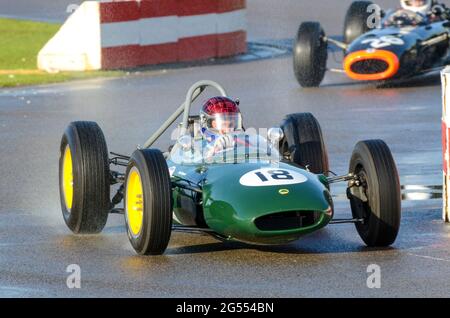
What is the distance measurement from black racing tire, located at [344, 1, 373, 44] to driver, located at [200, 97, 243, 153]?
39.5 ft

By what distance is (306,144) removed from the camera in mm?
11312

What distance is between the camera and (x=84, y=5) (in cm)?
2311

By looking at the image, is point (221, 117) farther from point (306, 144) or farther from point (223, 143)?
point (306, 144)

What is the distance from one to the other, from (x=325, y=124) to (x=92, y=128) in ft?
24.2

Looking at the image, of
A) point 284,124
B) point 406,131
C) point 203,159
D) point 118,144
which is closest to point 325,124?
point 406,131

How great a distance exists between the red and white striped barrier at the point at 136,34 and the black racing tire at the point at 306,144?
471 inches

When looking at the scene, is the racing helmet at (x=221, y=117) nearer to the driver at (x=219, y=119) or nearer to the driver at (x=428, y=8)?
the driver at (x=219, y=119)

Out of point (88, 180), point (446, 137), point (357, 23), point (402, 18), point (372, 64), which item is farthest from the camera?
point (357, 23)

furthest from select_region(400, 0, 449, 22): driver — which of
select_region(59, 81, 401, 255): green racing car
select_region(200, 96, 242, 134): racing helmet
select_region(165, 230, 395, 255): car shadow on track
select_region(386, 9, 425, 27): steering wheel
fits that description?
select_region(165, 230, 395, 255): car shadow on track

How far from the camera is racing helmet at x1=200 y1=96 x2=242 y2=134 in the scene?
35.0ft

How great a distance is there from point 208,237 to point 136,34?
42.9 ft

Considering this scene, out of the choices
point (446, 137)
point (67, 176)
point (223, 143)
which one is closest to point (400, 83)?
point (446, 137)

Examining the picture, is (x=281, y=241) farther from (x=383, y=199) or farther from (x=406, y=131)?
(x=406, y=131)
